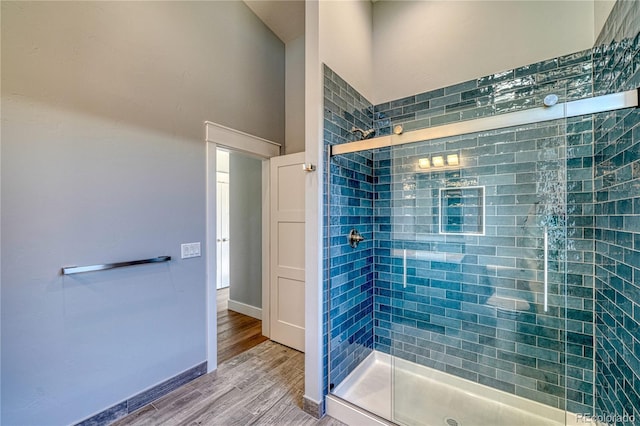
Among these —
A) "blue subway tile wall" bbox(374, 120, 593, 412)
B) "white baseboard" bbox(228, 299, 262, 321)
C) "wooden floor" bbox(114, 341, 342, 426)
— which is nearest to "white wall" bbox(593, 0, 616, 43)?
"blue subway tile wall" bbox(374, 120, 593, 412)

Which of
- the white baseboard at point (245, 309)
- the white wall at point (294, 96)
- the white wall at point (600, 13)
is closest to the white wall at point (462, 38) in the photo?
the white wall at point (600, 13)

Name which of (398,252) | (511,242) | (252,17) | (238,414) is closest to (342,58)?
(252,17)

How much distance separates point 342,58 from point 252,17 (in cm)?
133

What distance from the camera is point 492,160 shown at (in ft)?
6.44

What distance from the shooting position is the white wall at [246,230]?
11.0ft

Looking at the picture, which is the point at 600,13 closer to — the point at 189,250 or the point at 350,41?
the point at 350,41

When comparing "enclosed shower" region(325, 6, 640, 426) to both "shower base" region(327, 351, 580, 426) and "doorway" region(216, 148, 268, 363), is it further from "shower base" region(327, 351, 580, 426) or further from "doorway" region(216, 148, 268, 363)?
"doorway" region(216, 148, 268, 363)

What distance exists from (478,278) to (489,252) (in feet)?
0.75

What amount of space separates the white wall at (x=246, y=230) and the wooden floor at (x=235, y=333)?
0.21 meters

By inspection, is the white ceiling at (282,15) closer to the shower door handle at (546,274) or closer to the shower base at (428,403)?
the shower door handle at (546,274)

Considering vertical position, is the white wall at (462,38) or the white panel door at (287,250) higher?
the white wall at (462,38)

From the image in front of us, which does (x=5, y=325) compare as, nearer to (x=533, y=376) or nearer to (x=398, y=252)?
(x=398, y=252)

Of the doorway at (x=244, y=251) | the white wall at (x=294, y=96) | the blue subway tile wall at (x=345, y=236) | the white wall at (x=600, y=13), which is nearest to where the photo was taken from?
the white wall at (x=600, y=13)

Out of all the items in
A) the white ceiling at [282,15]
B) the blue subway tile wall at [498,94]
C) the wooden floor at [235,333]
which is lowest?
the wooden floor at [235,333]
